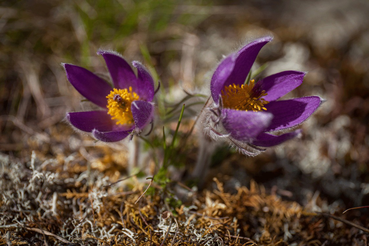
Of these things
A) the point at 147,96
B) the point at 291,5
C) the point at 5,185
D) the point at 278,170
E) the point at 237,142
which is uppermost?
the point at 291,5

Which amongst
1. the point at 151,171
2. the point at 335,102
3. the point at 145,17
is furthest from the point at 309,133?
the point at 145,17

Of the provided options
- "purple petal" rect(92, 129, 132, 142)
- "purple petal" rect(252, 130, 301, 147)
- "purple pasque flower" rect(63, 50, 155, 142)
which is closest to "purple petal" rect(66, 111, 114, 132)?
"purple pasque flower" rect(63, 50, 155, 142)

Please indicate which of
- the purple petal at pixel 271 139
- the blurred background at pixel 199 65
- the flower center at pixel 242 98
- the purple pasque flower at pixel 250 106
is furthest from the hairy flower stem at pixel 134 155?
the purple petal at pixel 271 139

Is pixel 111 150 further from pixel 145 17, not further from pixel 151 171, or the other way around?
pixel 145 17

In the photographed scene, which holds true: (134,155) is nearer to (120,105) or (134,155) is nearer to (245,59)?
(120,105)

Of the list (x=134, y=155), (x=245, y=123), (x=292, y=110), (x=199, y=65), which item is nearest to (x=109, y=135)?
(x=134, y=155)

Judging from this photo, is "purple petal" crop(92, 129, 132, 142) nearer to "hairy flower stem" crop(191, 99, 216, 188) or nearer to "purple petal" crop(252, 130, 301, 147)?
"hairy flower stem" crop(191, 99, 216, 188)
